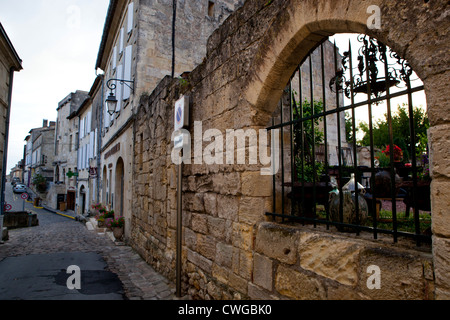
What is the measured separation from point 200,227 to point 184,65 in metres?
6.78

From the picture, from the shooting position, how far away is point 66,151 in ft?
90.0

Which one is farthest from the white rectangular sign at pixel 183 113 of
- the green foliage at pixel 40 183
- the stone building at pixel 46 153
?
the stone building at pixel 46 153

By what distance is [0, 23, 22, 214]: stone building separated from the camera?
837 cm

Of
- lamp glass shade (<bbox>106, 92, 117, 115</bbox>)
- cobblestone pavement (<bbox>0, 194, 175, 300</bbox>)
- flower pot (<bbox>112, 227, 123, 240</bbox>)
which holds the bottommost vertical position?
cobblestone pavement (<bbox>0, 194, 175, 300</bbox>)

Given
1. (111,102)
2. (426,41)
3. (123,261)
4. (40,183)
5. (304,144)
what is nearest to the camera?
(426,41)

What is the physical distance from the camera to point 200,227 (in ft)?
11.5

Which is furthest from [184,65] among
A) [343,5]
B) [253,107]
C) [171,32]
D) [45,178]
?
[45,178]

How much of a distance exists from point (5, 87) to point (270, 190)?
9450 millimetres

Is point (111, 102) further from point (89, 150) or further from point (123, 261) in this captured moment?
point (89, 150)

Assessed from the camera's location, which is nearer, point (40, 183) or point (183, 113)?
point (183, 113)

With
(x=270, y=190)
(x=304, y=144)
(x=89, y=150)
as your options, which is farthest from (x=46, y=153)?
(x=270, y=190)

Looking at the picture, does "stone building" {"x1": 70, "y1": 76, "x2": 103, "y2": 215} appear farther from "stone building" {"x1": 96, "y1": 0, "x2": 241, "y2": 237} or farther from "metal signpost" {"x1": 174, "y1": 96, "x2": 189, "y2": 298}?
"metal signpost" {"x1": 174, "y1": 96, "x2": 189, "y2": 298}

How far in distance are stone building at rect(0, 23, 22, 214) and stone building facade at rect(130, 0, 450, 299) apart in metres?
6.51

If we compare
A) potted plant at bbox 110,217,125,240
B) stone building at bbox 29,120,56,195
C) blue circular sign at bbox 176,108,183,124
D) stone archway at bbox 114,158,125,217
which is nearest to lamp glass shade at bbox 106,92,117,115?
stone archway at bbox 114,158,125,217
